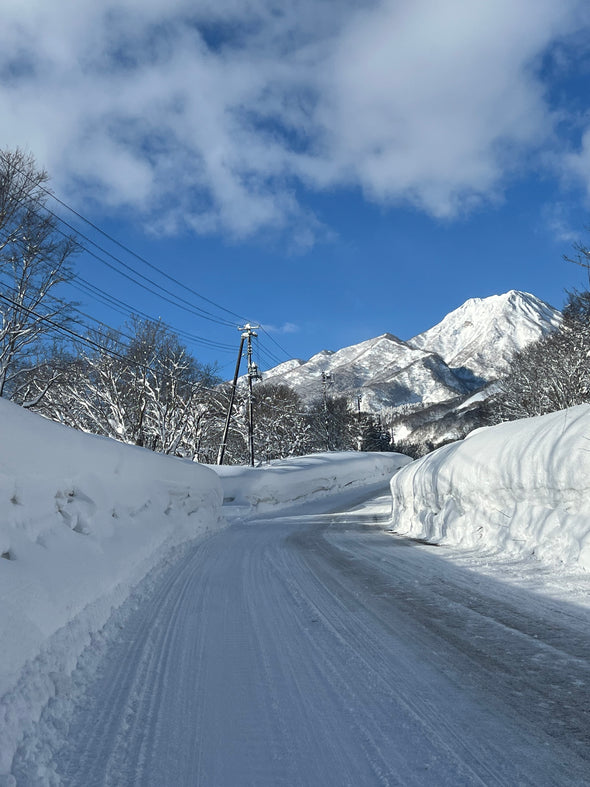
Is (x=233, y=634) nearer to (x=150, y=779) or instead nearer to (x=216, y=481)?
(x=150, y=779)

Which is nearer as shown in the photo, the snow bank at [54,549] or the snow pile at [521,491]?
the snow bank at [54,549]

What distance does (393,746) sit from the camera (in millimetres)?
2518

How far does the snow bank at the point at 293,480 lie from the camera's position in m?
24.2

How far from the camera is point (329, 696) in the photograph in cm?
316

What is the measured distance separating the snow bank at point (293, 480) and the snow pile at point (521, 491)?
13.5 m

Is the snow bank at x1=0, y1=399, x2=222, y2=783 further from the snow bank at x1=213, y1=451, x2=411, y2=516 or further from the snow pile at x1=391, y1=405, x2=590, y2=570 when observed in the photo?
the snow bank at x1=213, y1=451, x2=411, y2=516

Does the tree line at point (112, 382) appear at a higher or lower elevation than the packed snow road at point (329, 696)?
higher

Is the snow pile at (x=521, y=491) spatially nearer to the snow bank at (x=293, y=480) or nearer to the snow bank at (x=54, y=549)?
the snow bank at (x=54, y=549)

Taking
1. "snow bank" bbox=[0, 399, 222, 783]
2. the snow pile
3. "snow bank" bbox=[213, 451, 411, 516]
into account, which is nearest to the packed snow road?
Answer: "snow bank" bbox=[0, 399, 222, 783]

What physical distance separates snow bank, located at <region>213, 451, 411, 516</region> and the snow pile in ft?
44.1

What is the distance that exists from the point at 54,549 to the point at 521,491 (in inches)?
258

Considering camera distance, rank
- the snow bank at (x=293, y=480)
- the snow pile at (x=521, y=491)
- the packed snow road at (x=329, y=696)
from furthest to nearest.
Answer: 1. the snow bank at (x=293, y=480)
2. the snow pile at (x=521, y=491)
3. the packed snow road at (x=329, y=696)

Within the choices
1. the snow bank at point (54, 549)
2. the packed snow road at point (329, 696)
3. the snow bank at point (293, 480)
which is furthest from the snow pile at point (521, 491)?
the snow bank at point (293, 480)

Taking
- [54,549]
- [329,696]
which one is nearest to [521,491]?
[329,696]
